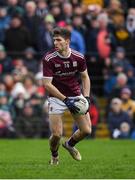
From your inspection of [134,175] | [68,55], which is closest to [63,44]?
[68,55]

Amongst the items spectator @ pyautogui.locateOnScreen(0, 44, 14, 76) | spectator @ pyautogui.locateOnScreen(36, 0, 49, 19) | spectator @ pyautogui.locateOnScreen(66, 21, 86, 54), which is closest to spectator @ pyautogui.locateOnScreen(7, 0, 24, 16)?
spectator @ pyautogui.locateOnScreen(36, 0, 49, 19)

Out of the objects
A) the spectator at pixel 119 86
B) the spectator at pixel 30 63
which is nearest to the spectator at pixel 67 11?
the spectator at pixel 30 63

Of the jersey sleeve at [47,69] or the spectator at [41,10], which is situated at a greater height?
the spectator at [41,10]

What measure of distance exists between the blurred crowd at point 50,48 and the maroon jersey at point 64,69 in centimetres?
850

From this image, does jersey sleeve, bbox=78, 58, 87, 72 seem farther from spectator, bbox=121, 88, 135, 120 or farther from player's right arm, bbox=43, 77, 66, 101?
spectator, bbox=121, 88, 135, 120

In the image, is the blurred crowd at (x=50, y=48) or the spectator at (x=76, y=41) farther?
the spectator at (x=76, y=41)

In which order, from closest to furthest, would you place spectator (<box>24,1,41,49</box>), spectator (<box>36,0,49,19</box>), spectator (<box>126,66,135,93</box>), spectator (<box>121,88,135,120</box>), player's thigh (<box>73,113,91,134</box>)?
player's thigh (<box>73,113,91,134</box>) < spectator (<box>121,88,135,120</box>) < spectator (<box>24,1,41,49</box>) < spectator (<box>126,66,135,93</box>) < spectator (<box>36,0,49,19</box>)

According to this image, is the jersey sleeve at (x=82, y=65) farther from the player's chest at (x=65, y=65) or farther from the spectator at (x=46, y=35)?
the spectator at (x=46, y=35)

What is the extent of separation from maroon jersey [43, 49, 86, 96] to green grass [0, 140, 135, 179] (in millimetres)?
1189

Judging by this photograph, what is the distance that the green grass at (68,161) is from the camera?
11.4 m

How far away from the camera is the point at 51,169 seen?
12031mm

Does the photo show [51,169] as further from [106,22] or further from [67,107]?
[106,22]

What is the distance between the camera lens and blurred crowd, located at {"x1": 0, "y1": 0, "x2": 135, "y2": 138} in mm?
21906

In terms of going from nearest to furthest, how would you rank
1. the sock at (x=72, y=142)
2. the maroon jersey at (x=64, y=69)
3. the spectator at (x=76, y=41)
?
the maroon jersey at (x=64, y=69) < the sock at (x=72, y=142) < the spectator at (x=76, y=41)
